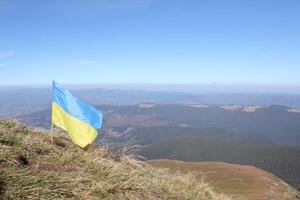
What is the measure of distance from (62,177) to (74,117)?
4.01m

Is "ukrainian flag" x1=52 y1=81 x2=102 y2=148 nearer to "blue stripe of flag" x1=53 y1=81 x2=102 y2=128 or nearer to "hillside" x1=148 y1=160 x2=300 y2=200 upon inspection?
"blue stripe of flag" x1=53 y1=81 x2=102 y2=128

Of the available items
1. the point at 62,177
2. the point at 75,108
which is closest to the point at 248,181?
the point at 75,108

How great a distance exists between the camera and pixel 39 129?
1170 cm

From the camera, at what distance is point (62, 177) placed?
6.44 m

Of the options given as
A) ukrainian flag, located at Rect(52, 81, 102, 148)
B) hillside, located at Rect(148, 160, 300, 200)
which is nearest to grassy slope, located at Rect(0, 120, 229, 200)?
ukrainian flag, located at Rect(52, 81, 102, 148)

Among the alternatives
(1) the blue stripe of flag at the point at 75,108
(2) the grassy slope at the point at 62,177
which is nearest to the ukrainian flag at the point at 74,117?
(1) the blue stripe of flag at the point at 75,108

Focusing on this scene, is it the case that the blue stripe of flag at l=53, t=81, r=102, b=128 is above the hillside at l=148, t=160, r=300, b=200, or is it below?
above

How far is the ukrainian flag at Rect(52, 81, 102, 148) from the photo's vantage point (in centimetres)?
1024

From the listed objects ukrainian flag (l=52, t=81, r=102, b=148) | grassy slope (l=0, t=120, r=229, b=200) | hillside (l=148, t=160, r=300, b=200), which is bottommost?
hillside (l=148, t=160, r=300, b=200)

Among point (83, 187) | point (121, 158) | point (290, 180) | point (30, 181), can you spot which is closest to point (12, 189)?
point (30, 181)

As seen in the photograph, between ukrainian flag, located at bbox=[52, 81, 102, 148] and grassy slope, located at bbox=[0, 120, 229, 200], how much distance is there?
1.61 ft

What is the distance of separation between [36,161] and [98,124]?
2876 millimetres

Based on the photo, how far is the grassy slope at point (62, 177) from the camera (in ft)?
18.7

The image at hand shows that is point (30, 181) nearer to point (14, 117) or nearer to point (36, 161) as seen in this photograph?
point (36, 161)
